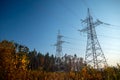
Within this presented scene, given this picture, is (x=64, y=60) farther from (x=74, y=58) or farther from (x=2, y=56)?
(x=2, y=56)

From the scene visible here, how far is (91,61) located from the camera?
2028 centimetres

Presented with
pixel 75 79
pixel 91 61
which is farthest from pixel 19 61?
pixel 91 61

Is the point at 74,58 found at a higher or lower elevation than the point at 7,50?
higher

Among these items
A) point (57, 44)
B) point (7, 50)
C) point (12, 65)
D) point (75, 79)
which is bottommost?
point (75, 79)

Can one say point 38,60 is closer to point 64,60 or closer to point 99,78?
point 64,60

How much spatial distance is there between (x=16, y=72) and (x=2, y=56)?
5.72 ft

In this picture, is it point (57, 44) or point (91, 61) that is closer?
point (91, 61)

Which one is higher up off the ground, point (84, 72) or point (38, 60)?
point (38, 60)

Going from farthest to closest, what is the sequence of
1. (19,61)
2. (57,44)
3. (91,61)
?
1. (57,44)
2. (91,61)
3. (19,61)

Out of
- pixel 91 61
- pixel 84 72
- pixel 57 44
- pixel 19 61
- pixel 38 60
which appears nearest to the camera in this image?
pixel 84 72

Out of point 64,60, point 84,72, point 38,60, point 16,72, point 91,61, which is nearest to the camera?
point 84,72

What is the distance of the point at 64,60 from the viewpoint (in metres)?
83.6

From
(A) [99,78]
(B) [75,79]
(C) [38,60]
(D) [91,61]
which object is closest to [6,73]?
(B) [75,79]

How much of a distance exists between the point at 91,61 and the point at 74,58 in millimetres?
64319
